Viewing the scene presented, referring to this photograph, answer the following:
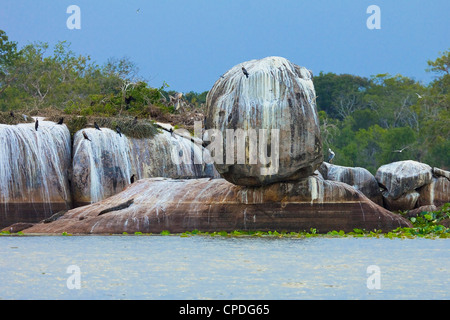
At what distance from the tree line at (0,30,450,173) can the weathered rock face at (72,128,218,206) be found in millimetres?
4086

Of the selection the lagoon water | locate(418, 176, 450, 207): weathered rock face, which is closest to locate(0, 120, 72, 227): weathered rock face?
the lagoon water

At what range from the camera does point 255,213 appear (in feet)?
75.8

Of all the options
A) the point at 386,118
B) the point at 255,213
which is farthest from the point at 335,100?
the point at 255,213

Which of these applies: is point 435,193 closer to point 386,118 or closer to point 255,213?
point 255,213

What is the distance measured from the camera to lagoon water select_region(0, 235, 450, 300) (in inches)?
481

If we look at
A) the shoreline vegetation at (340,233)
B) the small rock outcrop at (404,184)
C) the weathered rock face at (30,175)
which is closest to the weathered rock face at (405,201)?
the small rock outcrop at (404,184)

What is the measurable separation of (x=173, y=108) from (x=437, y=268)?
24.9 m

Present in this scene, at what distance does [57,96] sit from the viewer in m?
54.6

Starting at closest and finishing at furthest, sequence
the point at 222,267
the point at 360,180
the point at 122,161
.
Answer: the point at 222,267 < the point at 122,161 < the point at 360,180

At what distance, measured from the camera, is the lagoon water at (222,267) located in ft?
40.1

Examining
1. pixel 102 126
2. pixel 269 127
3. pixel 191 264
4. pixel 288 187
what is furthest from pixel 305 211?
pixel 102 126

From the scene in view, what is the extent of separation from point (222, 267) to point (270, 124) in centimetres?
818

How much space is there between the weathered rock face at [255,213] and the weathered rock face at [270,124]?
1.68 feet
